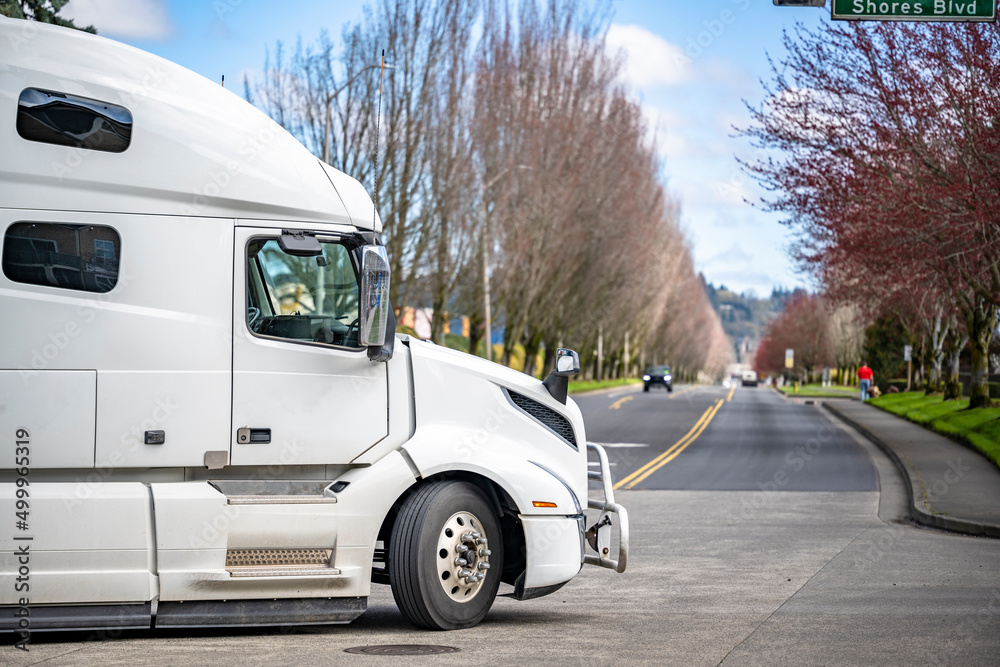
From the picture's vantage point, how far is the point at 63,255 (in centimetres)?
727

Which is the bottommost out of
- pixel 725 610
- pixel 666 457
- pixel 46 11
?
pixel 666 457

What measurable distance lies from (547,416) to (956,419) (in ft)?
85.5

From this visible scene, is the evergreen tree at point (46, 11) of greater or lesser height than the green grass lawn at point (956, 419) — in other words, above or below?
above

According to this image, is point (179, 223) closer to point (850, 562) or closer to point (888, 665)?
point (888, 665)

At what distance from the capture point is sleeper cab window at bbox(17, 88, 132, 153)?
7.26 m

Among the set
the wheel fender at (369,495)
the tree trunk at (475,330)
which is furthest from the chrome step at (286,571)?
the tree trunk at (475,330)

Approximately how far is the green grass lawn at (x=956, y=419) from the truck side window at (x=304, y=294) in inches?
683

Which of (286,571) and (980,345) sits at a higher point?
(980,345)

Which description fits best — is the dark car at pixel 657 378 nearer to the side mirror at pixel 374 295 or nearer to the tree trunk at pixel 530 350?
the tree trunk at pixel 530 350

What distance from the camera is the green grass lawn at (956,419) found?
81.8ft

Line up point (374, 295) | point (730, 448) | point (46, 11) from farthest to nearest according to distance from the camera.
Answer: point (730, 448) < point (46, 11) < point (374, 295)

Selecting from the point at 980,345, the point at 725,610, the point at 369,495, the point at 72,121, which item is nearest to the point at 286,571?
the point at 369,495

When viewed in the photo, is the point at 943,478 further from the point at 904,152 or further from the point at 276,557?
the point at 276,557

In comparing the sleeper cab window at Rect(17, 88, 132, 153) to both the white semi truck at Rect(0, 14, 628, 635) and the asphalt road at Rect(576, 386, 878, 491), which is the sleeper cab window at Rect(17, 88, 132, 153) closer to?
the white semi truck at Rect(0, 14, 628, 635)
